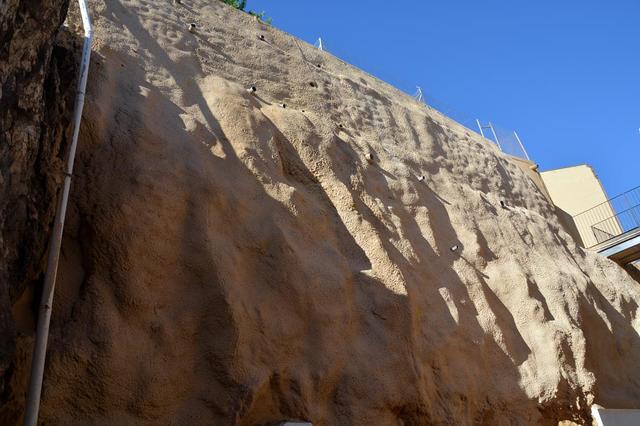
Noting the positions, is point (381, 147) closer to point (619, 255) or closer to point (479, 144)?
point (479, 144)

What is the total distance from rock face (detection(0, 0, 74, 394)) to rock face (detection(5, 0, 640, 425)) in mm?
523

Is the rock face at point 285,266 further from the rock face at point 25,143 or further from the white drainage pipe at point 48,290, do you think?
the rock face at point 25,143

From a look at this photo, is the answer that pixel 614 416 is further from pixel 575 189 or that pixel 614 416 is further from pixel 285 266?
pixel 575 189

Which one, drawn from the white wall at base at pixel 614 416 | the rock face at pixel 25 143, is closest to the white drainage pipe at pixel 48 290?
the rock face at pixel 25 143

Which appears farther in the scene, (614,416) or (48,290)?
(614,416)

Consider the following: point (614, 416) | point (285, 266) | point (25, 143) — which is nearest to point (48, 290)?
point (25, 143)

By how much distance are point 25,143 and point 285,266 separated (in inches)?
116

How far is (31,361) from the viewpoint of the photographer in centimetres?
460

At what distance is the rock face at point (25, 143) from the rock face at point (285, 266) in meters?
0.52

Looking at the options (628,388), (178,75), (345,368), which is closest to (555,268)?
(628,388)

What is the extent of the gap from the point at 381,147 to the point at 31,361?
21.7 ft

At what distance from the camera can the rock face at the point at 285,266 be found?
5.39 m

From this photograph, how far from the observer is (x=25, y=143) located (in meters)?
4.45

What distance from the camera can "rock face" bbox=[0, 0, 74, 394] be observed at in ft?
13.3
